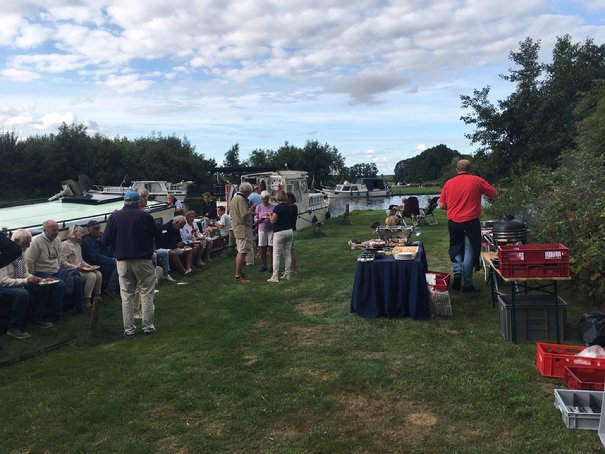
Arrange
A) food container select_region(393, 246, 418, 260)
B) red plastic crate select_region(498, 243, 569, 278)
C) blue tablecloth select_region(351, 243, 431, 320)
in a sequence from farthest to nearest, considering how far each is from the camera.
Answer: food container select_region(393, 246, 418, 260) < blue tablecloth select_region(351, 243, 431, 320) < red plastic crate select_region(498, 243, 569, 278)

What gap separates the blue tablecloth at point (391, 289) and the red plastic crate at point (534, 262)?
125 cm

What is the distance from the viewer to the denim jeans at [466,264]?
678 cm

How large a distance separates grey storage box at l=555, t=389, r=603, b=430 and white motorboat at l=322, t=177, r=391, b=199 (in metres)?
38.6

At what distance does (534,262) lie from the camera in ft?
15.8

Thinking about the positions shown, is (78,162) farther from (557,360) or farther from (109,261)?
(557,360)

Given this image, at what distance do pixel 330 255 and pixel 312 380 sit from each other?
7.25 meters

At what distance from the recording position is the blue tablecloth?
19.5ft

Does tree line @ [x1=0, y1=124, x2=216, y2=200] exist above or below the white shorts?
above

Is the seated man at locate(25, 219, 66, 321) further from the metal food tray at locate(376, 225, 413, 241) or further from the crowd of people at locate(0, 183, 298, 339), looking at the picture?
the metal food tray at locate(376, 225, 413, 241)

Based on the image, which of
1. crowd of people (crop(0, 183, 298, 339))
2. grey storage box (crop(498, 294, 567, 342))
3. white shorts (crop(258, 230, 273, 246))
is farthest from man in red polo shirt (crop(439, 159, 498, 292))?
white shorts (crop(258, 230, 273, 246))

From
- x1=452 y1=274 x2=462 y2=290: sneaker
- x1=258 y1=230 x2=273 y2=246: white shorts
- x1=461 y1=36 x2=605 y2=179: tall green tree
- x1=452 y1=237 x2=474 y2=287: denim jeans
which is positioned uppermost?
x1=461 y1=36 x2=605 y2=179: tall green tree

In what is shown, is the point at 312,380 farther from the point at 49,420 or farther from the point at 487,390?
the point at 49,420

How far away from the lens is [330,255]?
11508 millimetres

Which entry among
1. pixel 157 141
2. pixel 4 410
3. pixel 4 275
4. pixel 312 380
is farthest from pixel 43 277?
pixel 157 141
